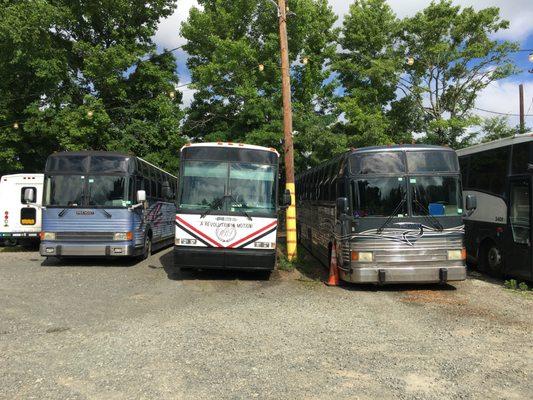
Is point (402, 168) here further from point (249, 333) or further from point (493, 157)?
point (249, 333)

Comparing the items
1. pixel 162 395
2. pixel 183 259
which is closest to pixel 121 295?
pixel 183 259

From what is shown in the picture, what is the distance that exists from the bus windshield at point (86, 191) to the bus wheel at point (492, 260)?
925cm

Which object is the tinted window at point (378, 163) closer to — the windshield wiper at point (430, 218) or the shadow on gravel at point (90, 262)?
the windshield wiper at point (430, 218)

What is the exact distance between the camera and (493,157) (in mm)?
11773

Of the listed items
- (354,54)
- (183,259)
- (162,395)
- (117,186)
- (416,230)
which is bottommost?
(162,395)

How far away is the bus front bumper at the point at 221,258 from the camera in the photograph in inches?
424

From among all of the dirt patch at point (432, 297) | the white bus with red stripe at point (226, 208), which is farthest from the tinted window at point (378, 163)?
the dirt patch at point (432, 297)

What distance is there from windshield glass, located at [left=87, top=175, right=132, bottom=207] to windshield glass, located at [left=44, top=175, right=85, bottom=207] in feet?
0.86

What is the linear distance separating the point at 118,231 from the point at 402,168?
7454 millimetres

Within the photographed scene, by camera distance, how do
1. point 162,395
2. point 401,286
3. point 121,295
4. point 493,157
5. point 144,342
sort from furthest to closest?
point 493,157, point 401,286, point 121,295, point 144,342, point 162,395

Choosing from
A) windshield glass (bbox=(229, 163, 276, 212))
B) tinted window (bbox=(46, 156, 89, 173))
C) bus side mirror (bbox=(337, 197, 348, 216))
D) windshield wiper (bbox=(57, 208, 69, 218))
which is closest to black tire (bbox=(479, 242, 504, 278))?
bus side mirror (bbox=(337, 197, 348, 216))

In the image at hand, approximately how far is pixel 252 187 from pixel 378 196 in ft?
9.28

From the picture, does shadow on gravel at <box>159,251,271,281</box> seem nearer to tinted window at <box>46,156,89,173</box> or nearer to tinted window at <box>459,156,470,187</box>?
tinted window at <box>46,156,89,173</box>

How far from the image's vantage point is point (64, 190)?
13.2 m
